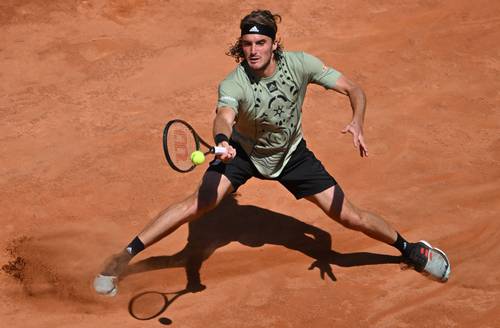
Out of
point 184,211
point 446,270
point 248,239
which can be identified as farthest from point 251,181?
point 446,270

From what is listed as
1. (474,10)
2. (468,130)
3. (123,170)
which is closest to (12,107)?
(123,170)

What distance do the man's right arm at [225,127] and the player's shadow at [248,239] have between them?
1.67 m

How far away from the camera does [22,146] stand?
9141mm

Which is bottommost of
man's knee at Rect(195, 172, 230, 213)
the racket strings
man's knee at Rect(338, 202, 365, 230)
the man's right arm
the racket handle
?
man's knee at Rect(338, 202, 365, 230)

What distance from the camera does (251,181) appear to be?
884cm

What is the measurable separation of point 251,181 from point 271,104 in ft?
6.95

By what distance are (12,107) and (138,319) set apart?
371cm

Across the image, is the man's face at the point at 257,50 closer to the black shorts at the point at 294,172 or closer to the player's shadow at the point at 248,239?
the black shorts at the point at 294,172

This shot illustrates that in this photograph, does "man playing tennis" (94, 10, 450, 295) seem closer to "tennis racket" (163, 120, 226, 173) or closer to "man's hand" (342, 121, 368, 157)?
"man's hand" (342, 121, 368, 157)

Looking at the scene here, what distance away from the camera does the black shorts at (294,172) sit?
711cm

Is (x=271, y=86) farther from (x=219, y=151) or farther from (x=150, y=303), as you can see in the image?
(x=150, y=303)

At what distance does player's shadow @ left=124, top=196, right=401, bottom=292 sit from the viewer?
771 centimetres

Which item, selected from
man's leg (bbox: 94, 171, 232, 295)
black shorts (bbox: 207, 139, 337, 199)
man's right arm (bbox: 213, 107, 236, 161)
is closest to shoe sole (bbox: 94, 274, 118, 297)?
man's leg (bbox: 94, 171, 232, 295)

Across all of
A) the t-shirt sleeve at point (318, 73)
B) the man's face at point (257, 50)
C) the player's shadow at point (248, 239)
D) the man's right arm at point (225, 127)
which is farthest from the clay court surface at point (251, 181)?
the man's face at point (257, 50)
